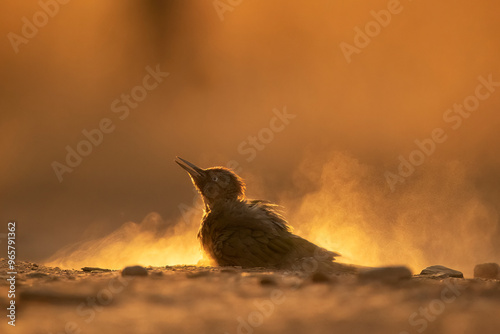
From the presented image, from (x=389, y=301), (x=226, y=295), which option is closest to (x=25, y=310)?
(x=226, y=295)

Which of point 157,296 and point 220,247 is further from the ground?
point 220,247

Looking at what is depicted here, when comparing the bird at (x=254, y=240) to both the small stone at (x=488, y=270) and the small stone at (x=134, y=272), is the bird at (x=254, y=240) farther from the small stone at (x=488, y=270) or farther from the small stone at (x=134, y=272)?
the small stone at (x=488, y=270)

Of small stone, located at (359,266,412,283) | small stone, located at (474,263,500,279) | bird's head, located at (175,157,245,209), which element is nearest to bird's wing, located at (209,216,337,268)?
bird's head, located at (175,157,245,209)

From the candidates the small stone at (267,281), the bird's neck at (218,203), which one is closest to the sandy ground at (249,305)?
the small stone at (267,281)

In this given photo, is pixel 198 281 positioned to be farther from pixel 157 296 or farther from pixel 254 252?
pixel 254 252

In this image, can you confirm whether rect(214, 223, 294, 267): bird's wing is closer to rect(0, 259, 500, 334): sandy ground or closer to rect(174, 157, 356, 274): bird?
rect(174, 157, 356, 274): bird

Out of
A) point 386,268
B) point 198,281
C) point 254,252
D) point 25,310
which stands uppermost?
point 254,252
